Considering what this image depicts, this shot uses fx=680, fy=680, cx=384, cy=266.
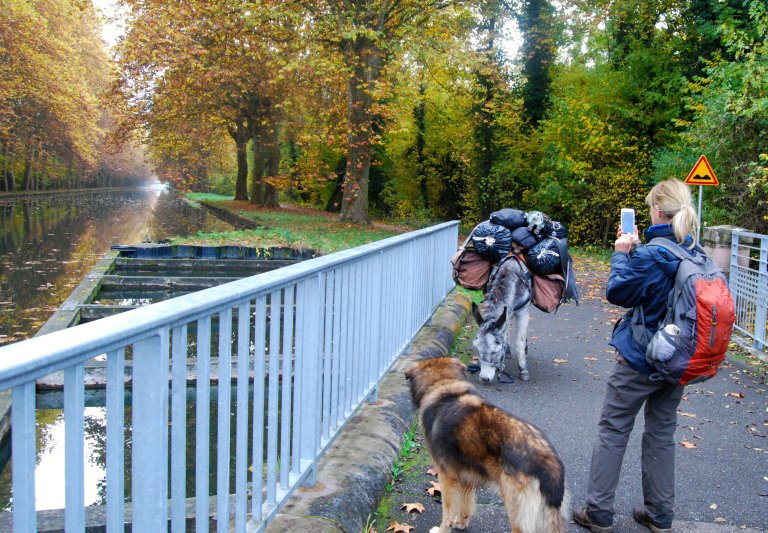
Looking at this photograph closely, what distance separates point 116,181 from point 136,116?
11801 cm

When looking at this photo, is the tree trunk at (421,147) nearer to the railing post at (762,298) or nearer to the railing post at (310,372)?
the railing post at (762,298)

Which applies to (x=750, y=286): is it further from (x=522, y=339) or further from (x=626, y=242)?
(x=626, y=242)

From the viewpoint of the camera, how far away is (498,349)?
22.2 ft

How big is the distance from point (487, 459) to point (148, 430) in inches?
71.8

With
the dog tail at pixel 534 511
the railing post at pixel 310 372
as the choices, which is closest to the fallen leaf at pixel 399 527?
the railing post at pixel 310 372

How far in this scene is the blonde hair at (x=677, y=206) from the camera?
11.9 ft

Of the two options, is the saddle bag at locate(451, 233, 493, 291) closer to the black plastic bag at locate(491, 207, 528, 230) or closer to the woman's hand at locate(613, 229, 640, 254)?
the black plastic bag at locate(491, 207, 528, 230)

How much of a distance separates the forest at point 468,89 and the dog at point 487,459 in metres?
11.2

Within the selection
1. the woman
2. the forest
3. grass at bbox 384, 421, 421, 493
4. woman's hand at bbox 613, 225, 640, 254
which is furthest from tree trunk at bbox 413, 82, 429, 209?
the woman

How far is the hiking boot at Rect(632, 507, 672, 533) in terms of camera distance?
377 cm

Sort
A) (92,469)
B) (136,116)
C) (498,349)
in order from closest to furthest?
(92,469), (498,349), (136,116)

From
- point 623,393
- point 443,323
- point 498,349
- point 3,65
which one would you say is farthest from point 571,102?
point 3,65

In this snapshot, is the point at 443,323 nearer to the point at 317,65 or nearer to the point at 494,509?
the point at 494,509

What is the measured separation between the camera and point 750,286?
9.05m
